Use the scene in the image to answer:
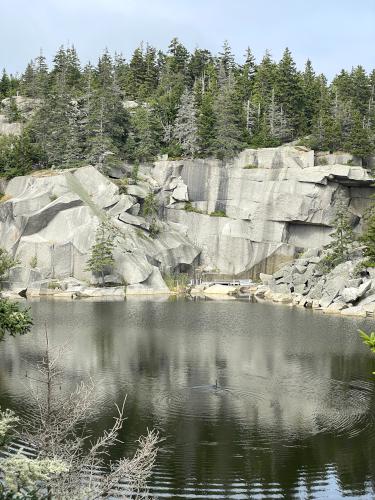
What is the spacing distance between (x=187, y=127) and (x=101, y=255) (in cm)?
2628

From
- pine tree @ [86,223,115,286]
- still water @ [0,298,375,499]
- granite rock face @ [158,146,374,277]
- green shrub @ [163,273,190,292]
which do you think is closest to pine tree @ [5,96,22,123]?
granite rock face @ [158,146,374,277]

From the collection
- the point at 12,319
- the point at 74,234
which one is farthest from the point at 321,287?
the point at 12,319

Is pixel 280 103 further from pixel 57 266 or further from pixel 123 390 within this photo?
pixel 123 390

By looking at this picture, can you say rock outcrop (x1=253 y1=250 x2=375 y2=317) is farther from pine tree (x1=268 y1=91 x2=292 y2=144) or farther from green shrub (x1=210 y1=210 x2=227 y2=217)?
pine tree (x1=268 y1=91 x2=292 y2=144)

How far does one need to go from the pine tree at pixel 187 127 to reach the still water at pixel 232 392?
125ft

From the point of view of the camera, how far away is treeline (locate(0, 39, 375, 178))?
85500mm

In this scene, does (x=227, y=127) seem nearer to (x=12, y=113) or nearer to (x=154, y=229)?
(x=154, y=229)

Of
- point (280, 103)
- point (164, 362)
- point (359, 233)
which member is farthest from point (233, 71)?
point (164, 362)

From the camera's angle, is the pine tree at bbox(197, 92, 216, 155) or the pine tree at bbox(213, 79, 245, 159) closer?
the pine tree at bbox(213, 79, 245, 159)

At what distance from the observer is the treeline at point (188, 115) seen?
281 ft

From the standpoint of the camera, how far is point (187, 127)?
8975 cm

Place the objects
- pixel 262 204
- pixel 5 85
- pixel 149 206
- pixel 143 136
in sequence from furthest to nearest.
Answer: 1. pixel 5 85
2. pixel 143 136
3. pixel 262 204
4. pixel 149 206

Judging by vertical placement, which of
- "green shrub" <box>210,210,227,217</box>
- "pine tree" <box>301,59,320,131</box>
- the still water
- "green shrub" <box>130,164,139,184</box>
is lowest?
the still water

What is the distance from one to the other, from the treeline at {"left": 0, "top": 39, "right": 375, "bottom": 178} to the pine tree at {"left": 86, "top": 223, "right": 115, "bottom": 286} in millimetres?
14034
